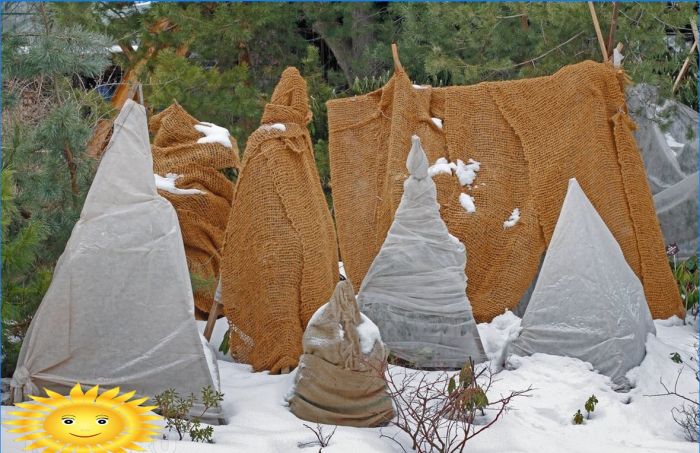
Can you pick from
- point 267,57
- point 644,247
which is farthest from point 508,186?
point 267,57

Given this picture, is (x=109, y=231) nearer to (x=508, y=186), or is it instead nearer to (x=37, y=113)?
(x=37, y=113)

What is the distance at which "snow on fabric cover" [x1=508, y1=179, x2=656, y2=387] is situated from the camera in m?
5.43

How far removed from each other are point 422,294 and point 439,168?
1434 millimetres

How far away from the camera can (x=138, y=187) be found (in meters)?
4.57

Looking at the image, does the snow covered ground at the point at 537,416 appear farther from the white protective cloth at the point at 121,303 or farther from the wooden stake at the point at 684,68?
the wooden stake at the point at 684,68

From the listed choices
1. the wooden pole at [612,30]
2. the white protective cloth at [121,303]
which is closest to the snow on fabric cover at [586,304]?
the wooden pole at [612,30]

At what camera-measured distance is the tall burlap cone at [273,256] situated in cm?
543

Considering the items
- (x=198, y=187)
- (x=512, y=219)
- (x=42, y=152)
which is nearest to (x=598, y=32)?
(x=512, y=219)

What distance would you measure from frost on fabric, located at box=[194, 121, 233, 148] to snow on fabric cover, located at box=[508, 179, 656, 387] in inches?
89.2

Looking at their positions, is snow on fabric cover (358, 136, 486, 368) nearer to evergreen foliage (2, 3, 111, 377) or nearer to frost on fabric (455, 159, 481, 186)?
frost on fabric (455, 159, 481, 186)

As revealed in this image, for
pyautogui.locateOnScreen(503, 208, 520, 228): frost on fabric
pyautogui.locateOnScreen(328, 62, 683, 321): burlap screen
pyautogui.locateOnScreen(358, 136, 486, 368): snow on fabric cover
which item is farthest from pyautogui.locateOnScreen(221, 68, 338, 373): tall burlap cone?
pyautogui.locateOnScreen(503, 208, 520, 228): frost on fabric

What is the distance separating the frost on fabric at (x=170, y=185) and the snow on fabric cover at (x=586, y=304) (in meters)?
2.29

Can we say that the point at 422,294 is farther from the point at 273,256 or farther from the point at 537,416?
the point at 537,416

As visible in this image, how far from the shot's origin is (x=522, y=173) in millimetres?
6762
